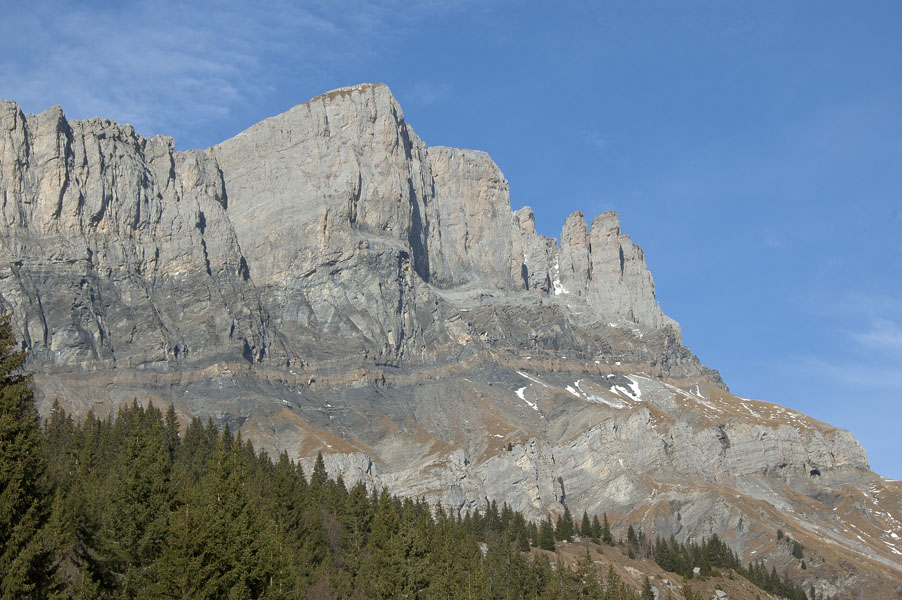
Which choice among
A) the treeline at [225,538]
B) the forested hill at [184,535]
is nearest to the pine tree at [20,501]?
the forested hill at [184,535]

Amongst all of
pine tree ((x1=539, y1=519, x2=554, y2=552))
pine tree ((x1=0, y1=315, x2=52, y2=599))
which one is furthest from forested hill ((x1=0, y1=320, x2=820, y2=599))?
pine tree ((x1=539, y1=519, x2=554, y2=552))

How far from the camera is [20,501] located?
43969mm

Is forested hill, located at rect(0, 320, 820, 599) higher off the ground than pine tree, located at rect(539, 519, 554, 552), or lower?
higher

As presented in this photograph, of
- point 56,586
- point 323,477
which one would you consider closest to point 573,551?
point 323,477

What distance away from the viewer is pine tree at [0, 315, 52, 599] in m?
43.1

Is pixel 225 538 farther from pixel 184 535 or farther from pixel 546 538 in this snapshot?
pixel 546 538

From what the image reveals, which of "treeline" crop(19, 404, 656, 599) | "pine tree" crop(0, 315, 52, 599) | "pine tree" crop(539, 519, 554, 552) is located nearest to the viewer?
"pine tree" crop(0, 315, 52, 599)

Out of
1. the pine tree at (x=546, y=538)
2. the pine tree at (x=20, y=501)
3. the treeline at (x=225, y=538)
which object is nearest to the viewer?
the pine tree at (x=20, y=501)

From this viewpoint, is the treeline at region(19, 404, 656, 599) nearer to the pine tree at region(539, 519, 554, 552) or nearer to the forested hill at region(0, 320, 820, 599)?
the forested hill at region(0, 320, 820, 599)

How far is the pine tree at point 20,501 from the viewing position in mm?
43062

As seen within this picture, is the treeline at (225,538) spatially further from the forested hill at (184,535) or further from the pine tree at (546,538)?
the pine tree at (546,538)

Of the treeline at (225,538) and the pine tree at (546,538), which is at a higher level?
the treeline at (225,538)

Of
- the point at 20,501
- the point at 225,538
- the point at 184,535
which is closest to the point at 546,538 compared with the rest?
the point at 225,538

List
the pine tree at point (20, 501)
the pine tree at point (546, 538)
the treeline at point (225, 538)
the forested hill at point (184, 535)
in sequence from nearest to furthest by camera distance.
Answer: the pine tree at point (20, 501) → the forested hill at point (184, 535) → the treeline at point (225, 538) → the pine tree at point (546, 538)
